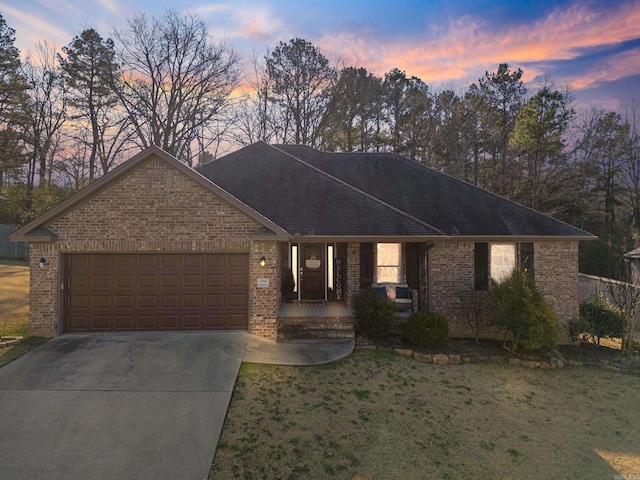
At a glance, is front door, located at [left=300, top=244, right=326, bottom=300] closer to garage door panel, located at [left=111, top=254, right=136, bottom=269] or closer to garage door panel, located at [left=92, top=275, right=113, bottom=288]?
garage door panel, located at [left=111, top=254, right=136, bottom=269]

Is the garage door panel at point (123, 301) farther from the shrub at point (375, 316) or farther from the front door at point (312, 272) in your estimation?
the shrub at point (375, 316)

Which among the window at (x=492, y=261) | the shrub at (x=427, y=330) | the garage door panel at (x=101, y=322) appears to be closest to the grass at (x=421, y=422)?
the shrub at (x=427, y=330)

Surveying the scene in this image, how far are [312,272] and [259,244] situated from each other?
3.79 m

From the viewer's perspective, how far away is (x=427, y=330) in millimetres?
9633

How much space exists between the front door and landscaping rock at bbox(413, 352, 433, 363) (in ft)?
14.1

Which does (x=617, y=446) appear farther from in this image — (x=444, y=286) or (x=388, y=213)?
(x=388, y=213)

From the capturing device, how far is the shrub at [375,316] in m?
9.83

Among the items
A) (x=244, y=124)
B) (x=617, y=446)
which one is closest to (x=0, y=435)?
(x=617, y=446)

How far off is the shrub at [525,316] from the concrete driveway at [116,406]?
7.14 m

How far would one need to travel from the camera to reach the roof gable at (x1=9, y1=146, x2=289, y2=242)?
8.52 m

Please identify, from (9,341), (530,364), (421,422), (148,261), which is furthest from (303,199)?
(9,341)

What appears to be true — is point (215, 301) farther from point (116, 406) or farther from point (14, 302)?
point (14, 302)

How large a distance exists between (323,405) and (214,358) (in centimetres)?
278

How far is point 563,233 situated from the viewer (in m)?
11.5
